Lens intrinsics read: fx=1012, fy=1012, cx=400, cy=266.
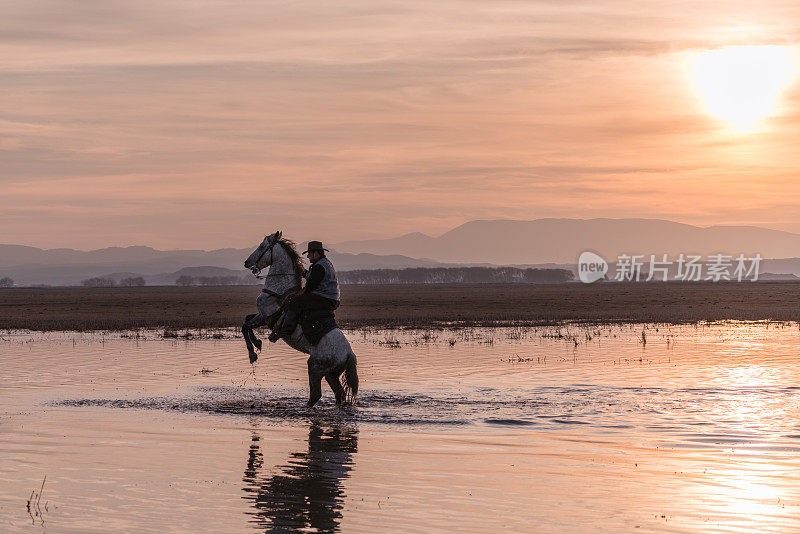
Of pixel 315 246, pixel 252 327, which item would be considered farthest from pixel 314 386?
pixel 315 246

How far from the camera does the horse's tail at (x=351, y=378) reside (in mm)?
15953

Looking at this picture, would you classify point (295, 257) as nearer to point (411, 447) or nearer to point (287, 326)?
point (287, 326)

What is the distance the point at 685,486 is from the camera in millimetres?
9898

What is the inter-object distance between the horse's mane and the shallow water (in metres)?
2.16

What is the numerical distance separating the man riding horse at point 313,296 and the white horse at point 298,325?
169mm

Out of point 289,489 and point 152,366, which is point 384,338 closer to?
point 152,366

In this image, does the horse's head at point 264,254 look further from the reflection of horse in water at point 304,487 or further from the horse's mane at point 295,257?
the reflection of horse in water at point 304,487

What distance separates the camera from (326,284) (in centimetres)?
1593

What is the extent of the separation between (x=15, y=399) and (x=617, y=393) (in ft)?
33.8

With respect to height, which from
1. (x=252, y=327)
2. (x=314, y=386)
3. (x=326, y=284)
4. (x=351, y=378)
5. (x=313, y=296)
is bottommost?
(x=314, y=386)

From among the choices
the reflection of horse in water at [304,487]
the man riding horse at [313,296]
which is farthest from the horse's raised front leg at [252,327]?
the reflection of horse in water at [304,487]

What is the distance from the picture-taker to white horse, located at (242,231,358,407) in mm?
15805

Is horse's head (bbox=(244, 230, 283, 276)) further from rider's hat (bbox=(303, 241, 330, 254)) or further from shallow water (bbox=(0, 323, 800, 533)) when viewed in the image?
shallow water (bbox=(0, 323, 800, 533))

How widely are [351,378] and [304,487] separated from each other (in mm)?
6186
